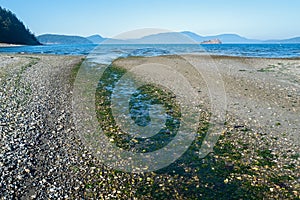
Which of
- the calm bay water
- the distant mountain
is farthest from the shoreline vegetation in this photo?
the distant mountain

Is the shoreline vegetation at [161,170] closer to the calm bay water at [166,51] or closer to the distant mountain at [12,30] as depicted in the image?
the calm bay water at [166,51]

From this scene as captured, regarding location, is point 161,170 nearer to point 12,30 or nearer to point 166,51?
point 166,51

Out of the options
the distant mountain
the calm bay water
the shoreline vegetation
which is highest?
the distant mountain

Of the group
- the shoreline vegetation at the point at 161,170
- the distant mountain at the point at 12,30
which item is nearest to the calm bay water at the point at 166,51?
the shoreline vegetation at the point at 161,170

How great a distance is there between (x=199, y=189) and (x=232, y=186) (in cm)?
101

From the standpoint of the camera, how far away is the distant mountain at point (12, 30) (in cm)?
12850

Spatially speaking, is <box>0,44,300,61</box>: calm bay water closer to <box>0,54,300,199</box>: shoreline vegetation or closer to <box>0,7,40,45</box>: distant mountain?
<box>0,54,300,199</box>: shoreline vegetation

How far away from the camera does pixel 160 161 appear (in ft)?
27.4

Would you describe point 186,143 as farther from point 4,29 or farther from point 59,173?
point 4,29

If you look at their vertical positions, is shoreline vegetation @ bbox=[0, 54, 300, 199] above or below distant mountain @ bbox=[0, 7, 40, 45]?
below

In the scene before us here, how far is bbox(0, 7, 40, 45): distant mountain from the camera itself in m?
128

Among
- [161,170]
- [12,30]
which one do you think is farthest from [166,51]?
[12,30]

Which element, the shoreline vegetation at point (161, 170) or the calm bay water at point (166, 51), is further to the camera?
the calm bay water at point (166, 51)

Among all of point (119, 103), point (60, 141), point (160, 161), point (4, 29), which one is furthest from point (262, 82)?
point (4, 29)
